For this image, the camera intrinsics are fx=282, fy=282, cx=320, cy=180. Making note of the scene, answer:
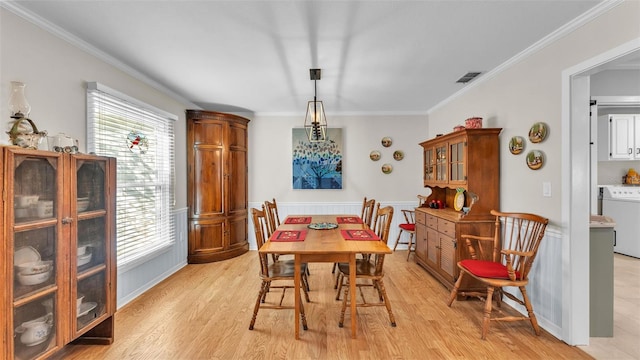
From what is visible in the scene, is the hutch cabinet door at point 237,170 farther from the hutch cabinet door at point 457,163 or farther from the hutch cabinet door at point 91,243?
the hutch cabinet door at point 457,163

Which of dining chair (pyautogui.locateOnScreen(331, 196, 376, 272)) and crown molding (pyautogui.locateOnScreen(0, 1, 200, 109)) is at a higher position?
crown molding (pyautogui.locateOnScreen(0, 1, 200, 109))

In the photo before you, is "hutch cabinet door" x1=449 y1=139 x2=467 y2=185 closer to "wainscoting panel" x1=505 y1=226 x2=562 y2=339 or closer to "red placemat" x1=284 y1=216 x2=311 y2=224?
"wainscoting panel" x1=505 y1=226 x2=562 y2=339

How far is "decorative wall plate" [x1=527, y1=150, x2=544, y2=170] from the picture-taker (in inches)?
98.2

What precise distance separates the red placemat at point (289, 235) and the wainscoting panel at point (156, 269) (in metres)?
1.69

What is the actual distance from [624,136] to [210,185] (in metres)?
6.53

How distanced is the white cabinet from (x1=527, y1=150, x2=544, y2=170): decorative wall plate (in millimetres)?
3237

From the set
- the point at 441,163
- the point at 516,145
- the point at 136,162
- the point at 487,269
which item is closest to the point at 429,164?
the point at 441,163

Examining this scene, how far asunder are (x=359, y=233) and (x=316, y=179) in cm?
244

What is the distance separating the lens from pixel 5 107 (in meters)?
1.88

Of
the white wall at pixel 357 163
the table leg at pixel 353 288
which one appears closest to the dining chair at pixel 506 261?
the table leg at pixel 353 288

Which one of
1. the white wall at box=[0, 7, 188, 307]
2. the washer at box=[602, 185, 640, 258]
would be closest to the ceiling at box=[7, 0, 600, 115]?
the white wall at box=[0, 7, 188, 307]

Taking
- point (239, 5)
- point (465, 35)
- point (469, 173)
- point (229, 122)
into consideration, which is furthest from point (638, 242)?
point (229, 122)

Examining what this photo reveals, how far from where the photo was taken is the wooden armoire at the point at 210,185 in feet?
14.1

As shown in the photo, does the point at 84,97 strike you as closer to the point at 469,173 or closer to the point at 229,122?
the point at 229,122
